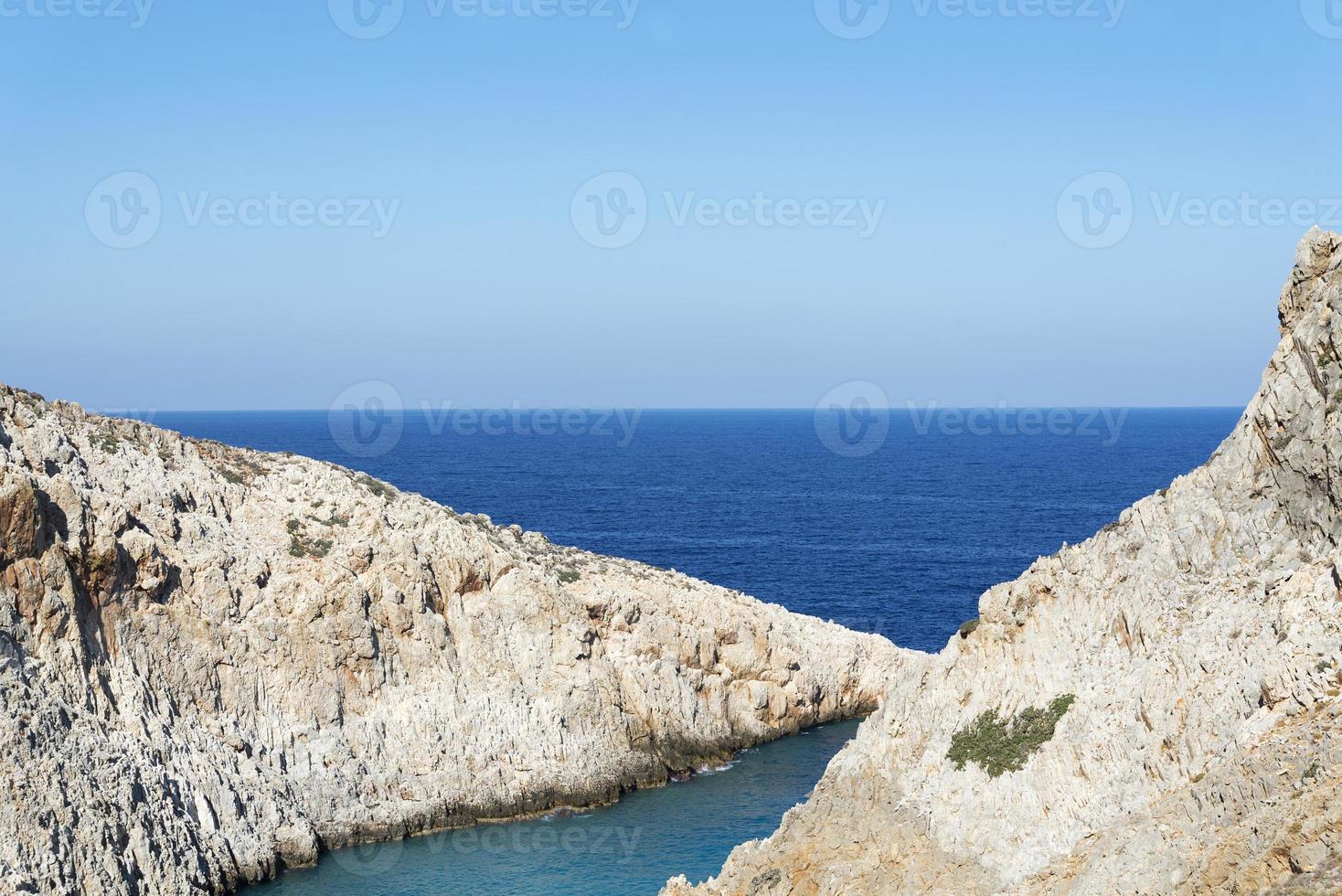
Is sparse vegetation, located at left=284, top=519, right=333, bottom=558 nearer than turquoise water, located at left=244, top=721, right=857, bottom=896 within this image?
No

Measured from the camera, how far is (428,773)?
47.4 metres

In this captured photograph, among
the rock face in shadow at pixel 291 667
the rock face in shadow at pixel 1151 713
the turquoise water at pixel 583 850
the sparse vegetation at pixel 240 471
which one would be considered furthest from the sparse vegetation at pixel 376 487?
the rock face in shadow at pixel 1151 713

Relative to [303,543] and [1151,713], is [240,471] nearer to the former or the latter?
[303,543]

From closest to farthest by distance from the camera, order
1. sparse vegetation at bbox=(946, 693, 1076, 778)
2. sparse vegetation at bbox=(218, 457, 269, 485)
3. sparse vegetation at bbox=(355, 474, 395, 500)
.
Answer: sparse vegetation at bbox=(946, 693, 1076, 778)
sparse vegetation at bbox=(218, 457, 269, 485)
sparse vegetation at bbox=(355, 474, 395, 500)

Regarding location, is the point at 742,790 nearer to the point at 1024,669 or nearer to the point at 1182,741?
the point at 1024,669

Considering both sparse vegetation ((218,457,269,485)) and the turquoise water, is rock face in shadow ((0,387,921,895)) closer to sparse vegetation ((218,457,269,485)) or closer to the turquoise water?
sparse vegetation ((218,457,269,485))

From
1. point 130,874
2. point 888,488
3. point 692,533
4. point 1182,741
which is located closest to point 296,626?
point 130,874

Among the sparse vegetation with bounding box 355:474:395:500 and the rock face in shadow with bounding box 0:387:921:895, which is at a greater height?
the sparse vegetation with bounding box 355:474:395:500

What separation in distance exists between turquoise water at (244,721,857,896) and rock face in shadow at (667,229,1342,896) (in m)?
11.0

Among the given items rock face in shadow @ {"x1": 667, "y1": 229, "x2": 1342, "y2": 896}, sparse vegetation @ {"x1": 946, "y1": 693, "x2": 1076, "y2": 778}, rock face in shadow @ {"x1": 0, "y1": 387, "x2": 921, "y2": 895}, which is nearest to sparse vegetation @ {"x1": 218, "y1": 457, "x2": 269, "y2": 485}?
rock face in shadow @ {"x1": 0, "y1": 387, "x2": 921, "y2": 895}

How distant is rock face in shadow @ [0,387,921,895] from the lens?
3891 centimetres

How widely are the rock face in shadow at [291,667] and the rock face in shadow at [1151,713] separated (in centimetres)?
1844

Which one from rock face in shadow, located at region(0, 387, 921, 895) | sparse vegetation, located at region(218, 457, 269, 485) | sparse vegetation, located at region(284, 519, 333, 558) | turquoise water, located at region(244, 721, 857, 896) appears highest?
sparse vegetation, located at region(218, 457, 269, 485)

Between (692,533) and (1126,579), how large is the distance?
92336mm
